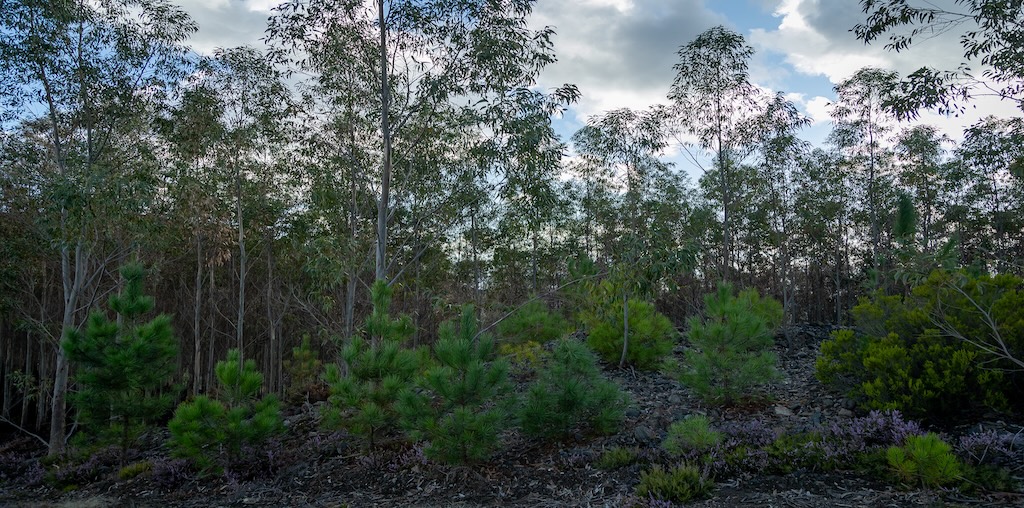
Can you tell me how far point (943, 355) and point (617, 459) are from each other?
327 cm

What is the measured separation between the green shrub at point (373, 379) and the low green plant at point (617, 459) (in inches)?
83.0

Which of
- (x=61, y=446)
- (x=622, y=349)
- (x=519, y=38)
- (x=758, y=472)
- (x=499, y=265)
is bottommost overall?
(x=61, y=446)

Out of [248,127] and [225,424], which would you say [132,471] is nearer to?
[225,424]

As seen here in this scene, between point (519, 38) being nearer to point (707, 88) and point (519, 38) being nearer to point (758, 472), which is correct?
point (707, 88)

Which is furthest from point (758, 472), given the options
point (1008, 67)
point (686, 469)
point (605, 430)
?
point (1008, 67)

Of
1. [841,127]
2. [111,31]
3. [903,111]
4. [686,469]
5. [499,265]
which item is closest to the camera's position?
[686,469]

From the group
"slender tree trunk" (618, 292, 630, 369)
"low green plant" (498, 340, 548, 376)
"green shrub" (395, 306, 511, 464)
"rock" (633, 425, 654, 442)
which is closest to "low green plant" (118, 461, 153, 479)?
"green shrub" (395, 306, 511, 464)

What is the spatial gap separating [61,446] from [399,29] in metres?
8.61

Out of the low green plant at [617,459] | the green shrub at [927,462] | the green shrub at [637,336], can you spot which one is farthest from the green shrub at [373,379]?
the green shrub at [927,462]

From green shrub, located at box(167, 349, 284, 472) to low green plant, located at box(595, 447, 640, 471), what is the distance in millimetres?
3599

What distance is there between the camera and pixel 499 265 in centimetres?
2281

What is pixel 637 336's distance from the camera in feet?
30.9

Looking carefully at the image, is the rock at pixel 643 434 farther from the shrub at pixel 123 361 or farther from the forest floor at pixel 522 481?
the shrub at pixel 123 361

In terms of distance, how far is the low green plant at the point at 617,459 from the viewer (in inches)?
212
